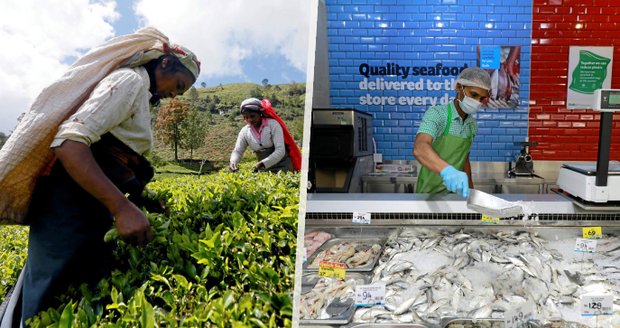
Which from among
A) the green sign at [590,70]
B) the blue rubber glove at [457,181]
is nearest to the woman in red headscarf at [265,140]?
the blue rubber glove at [457,181]

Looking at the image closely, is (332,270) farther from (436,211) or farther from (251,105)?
(251,105)

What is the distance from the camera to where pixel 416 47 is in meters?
4.29

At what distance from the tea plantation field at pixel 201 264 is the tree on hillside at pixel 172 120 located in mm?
138

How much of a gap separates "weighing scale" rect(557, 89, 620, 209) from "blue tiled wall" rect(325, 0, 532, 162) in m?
2.22

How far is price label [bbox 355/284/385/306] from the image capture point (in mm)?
1911

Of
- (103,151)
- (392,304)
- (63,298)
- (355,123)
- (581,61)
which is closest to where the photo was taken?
(103,151)

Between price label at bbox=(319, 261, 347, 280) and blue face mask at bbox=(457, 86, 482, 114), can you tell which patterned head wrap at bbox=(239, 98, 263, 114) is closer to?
price label at bbox=(319, 261, 347, 280)

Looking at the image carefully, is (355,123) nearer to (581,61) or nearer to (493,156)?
(493,156)

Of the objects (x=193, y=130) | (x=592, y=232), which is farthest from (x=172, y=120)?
(x=592, y=232)

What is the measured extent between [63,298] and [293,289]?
2.26 feet

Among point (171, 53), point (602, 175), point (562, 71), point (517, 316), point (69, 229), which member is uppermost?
point (562, 71)

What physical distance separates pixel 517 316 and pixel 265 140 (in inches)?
45.3

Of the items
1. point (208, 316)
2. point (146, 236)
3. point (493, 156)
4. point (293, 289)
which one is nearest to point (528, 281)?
point (293, 289)

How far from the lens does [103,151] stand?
1341 millimetres
